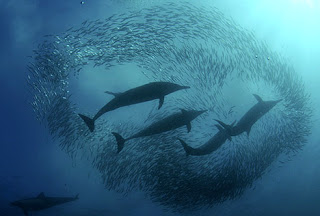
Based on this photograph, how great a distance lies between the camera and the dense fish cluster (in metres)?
9.05

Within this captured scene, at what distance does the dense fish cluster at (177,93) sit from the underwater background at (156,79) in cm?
4

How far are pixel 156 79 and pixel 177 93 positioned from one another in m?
1.34

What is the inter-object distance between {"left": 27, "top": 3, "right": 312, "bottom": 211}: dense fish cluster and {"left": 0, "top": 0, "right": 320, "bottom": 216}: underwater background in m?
0.04

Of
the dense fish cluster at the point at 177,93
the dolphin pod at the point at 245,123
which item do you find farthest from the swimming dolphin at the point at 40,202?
the dolphin pod at the point at 245,123

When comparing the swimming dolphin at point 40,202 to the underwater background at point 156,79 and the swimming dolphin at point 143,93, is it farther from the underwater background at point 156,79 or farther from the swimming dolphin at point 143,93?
the swimming dolphin at point 143,93

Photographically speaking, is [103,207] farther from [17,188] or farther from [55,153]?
[55,153]

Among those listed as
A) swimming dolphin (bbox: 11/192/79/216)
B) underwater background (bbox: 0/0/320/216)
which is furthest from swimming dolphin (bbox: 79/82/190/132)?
swimming dolphin (bbox: 11/192/79/216)

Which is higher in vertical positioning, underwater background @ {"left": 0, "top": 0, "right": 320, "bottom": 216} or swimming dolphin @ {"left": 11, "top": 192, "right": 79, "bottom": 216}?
underwater background @ {"left": 0, "top": 0, "right": 320, "bottom": 216}

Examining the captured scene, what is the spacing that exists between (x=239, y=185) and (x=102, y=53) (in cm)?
1139

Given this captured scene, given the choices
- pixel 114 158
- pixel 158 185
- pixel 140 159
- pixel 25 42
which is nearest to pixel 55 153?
pixel 114 158

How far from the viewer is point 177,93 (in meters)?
10.7

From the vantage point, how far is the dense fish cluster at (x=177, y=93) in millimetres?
9055

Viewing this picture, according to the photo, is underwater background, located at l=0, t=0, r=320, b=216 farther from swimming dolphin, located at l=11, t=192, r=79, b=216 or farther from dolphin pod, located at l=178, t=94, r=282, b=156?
dolphin pod, located at l=178, t=94, r=282, b=156

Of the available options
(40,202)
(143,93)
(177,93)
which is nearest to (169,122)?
(143,93)
